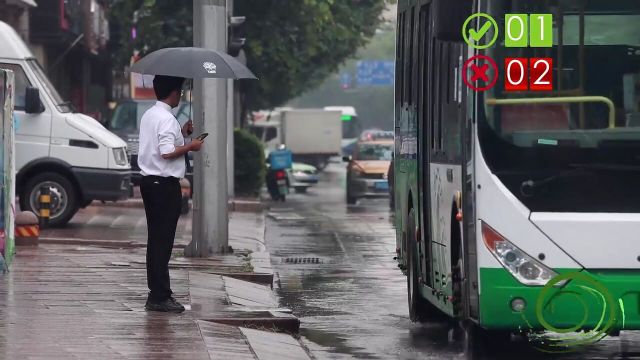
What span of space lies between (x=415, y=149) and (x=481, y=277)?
3.23 metres

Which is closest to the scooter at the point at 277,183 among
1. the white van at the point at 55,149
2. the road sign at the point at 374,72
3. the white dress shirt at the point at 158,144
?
the white van at the point at 55,149

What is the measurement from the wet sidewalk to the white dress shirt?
A: 3.65 ft

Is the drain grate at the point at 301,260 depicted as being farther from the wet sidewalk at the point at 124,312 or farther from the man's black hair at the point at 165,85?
the man's black hair at the point at 165,85

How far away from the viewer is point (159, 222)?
1203 centimetres

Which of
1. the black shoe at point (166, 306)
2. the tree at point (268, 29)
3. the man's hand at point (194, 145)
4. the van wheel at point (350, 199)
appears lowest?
the van wheel at point (350, 199)

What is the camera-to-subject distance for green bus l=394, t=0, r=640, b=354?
9.62 m

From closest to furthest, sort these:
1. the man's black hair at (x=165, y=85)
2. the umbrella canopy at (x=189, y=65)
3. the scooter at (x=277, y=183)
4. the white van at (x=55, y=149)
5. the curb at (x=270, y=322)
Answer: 1. the curb at (x=270, y=322)
2. the man's black hair at (x=165, y=85)
3. the umbrella canopy at (x=189, y=65)
4. the white van at (x=55, y=149)
5. the scooter at (x=277, y=183)

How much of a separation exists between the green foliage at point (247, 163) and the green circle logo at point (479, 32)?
2670 cm

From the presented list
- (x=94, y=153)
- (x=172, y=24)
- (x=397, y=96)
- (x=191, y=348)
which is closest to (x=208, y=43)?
(x=397, y=96)

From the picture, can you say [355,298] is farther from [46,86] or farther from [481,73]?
[46,86]

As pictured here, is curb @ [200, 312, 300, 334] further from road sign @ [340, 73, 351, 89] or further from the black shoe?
road sign @ [340, 73, 351, 89]

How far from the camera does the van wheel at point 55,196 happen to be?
22109mm

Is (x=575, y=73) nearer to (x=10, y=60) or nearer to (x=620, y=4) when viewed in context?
(x=620, y=4)

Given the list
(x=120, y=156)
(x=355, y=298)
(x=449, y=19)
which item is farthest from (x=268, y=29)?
(x=449, y=19)
